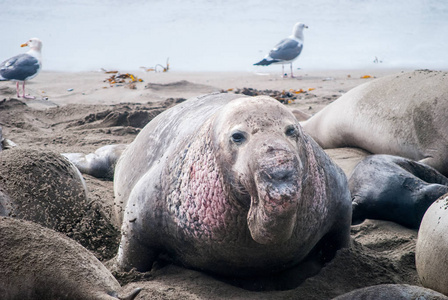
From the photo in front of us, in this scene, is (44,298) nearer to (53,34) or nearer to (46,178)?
(46,178)

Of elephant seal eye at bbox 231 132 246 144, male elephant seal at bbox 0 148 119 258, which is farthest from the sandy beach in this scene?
elephant seal eye at bbox 231 132 246 144

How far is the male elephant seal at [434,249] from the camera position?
106 inches

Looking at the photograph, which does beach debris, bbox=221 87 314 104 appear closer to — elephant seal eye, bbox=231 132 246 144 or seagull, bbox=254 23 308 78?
seagull, bbox=254 23 308 78

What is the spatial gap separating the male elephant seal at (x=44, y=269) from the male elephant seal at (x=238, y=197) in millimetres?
641

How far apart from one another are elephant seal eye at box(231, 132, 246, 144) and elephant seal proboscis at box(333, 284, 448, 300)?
2.46ft

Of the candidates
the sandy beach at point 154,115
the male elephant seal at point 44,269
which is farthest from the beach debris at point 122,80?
the male elephant seal at point 44,269

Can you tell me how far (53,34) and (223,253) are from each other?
21621 mm

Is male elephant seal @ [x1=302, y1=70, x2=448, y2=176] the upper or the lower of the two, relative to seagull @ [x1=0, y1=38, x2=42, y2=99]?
lower

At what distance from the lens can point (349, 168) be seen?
5.12 m

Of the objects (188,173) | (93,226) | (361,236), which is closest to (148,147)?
(93,226)

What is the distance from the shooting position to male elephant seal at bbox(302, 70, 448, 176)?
5.29m

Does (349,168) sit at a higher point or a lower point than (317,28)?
lower

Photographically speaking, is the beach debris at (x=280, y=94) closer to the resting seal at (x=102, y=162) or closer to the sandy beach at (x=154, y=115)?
the sandy beach at (x=154, y=115)

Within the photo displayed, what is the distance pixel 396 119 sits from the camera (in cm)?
561
